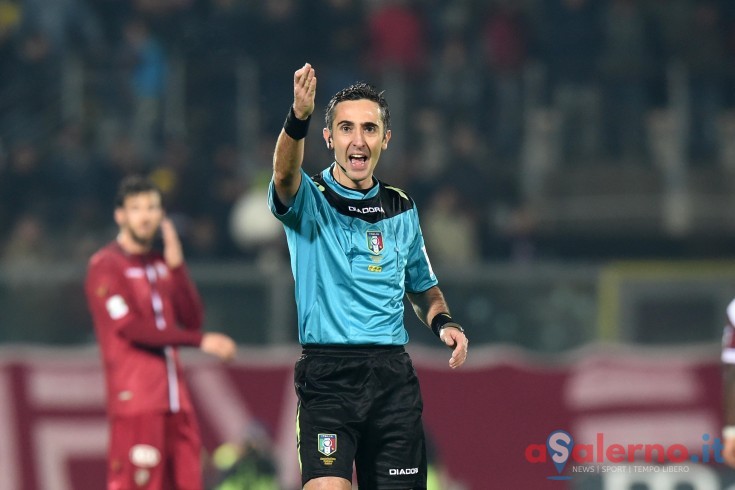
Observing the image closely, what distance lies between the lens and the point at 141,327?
26.7ft

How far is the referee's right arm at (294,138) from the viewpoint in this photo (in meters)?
5.44

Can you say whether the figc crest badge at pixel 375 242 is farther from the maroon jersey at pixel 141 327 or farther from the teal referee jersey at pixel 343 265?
the maroon jersey at pixel 141 327

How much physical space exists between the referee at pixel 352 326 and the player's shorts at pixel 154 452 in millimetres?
2366

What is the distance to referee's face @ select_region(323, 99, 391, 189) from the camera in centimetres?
587

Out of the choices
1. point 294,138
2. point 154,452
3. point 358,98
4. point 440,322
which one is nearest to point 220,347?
point 154,452

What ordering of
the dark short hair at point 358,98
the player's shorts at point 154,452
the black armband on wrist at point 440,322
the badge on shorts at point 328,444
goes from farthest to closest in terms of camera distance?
1. the player's shorts at point 154,452
2. the black armband on wrist at point 440,322
3. the dark short hair at point 358,98
4. the badge on shorts at point 328,444

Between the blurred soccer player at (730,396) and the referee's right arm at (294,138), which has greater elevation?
the referee's right arm at (294,138)

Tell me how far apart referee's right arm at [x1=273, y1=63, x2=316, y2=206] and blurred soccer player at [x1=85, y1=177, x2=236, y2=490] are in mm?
2364

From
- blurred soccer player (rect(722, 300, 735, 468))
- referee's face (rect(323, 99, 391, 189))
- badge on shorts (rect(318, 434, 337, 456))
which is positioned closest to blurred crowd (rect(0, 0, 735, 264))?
blurred soccer player (rect(722, 300, 735, 468))

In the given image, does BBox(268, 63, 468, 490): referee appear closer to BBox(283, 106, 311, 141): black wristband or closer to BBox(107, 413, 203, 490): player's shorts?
BBox(283, 106, 311, 141): black wristband

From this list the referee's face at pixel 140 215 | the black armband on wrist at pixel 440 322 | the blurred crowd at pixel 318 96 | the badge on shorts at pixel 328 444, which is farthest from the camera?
the blurred crowd at pixel 318 96

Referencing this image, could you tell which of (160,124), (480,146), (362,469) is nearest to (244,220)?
(160,124)

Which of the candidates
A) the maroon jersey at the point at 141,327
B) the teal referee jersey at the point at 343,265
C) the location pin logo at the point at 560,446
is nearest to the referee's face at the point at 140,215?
the maroon jersey at the point at 141,327

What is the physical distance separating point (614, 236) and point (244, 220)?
3787 millimetres
